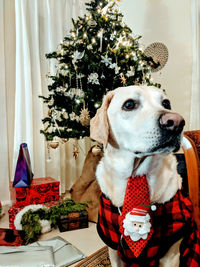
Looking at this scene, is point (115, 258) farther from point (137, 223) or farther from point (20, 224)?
point (20, 224)

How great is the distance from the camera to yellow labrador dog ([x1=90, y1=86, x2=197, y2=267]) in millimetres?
812

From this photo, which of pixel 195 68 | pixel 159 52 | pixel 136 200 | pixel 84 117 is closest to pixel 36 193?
pixel 84 117

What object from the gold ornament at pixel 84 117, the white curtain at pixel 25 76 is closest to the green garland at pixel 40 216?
Answer: the gold ornament at pixel 84 117

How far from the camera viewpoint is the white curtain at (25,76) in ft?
8.69

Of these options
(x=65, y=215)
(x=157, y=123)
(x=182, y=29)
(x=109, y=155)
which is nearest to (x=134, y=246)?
(x=109, y=155)

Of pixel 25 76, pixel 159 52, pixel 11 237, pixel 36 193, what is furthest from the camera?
pixel 159 52

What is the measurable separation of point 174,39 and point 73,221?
9.66ft

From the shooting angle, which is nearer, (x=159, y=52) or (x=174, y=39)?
(x=174, y=39)

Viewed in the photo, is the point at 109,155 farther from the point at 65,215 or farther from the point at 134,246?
the point at 65,215

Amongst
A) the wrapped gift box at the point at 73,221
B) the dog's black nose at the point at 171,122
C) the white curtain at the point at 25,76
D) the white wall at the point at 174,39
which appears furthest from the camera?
the white wall at the point at 174,39

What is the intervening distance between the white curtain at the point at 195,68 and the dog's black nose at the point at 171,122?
232 centimetres

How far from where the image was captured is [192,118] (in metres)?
2.88

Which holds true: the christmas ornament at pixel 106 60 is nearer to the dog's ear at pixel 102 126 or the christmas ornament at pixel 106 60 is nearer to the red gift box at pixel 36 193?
Result: the dog's ear at pixel 102 126

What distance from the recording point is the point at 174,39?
10.4ft
